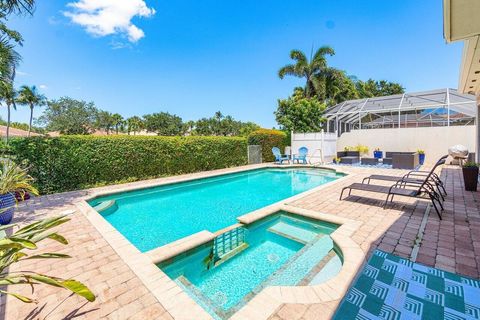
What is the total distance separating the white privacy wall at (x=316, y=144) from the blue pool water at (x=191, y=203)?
4209mm

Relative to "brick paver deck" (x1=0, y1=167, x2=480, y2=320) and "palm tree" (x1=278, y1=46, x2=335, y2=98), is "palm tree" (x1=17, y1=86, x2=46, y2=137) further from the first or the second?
"palm tree" (x1=278, y1=46, x2=335, y2=98)

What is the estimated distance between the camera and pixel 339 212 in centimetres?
516

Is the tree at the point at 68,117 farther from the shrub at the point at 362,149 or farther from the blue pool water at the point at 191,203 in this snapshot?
the shrub at the point at 362,149

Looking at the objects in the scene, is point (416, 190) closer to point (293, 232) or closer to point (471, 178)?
point (471, 178)

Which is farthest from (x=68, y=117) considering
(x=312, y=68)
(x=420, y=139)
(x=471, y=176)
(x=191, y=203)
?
(x=471, y=176)

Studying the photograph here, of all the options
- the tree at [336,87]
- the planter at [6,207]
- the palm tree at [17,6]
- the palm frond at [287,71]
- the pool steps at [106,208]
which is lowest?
the pool steps at [106,208]

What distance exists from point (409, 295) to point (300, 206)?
3228 millimetres

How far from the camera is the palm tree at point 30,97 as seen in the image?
2585 cm

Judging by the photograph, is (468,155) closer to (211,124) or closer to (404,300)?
(404,300)

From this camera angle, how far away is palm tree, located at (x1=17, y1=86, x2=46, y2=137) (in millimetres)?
25850

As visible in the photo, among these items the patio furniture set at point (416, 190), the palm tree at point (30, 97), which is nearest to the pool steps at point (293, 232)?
the patio furniture set at point (416, 190)

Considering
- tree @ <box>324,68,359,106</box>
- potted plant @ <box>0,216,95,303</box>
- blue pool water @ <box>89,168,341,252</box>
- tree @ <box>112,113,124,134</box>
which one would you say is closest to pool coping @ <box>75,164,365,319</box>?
potted plant @ <box>0,216,95,303</box>

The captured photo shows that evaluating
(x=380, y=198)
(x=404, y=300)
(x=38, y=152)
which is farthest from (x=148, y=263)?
(x=38, y=152)

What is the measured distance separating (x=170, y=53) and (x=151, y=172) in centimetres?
1212
